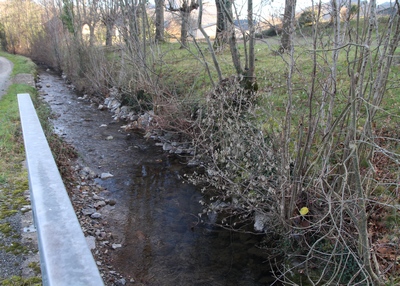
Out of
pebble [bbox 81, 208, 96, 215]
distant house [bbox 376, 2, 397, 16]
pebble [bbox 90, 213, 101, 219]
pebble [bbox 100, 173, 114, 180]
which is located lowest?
pebble [bbox 90, 213, 101, 219]

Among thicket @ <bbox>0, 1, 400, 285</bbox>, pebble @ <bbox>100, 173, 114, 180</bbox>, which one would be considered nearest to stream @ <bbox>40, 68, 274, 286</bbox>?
pebble @ <bbox>100, 173, 114, 180</bbox>

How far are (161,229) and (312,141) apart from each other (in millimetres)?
2898

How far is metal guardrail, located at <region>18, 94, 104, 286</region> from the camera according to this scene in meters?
0.81

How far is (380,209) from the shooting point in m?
4.22

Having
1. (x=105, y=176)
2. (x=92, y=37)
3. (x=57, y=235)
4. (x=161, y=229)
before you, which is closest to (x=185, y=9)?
(x=105, y=176)

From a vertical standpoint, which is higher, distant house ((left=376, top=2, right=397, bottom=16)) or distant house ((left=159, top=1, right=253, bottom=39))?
distant house ((left=159, top=1, right=253, bottom=39))

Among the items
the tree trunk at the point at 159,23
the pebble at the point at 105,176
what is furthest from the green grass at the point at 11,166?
the tree trunk at the point at 159,23

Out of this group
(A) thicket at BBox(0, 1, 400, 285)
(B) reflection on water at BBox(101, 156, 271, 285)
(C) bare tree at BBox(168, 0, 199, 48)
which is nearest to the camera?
(A) thicket at BBox(0, 1, 400, 285)

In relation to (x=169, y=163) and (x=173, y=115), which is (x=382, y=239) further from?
(x=173, y=115)

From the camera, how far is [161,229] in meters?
5.44

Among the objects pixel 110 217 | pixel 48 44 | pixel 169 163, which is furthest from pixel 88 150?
pixel 48 44

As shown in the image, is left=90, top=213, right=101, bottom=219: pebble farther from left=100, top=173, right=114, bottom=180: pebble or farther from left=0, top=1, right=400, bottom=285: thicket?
left=0, top=1, right=400, bottom=285: thicket

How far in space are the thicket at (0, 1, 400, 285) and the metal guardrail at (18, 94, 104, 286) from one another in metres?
1.86

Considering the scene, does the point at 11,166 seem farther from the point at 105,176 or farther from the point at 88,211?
the point at 105,176
